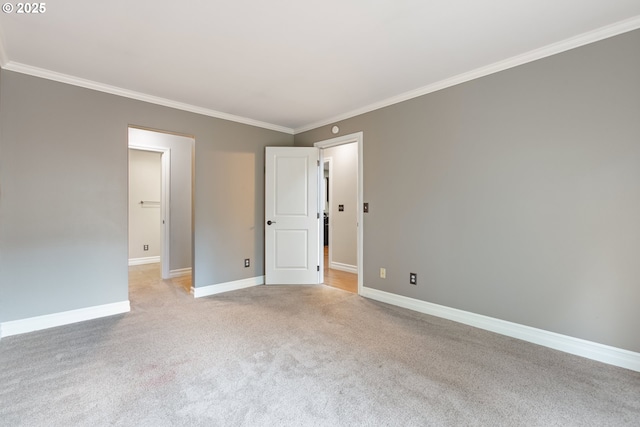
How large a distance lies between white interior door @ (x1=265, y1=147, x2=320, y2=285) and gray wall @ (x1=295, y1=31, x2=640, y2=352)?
1.28m

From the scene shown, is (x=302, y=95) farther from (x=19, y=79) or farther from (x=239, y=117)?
(x=19, y=79)

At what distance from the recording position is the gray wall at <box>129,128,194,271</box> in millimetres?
4754

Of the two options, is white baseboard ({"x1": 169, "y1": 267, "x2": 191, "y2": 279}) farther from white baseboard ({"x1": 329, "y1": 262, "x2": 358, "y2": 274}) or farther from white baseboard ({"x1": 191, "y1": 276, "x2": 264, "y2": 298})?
white baseboard ({"x1": 329, "y1": 262, "x2": 358, "y2": 274})

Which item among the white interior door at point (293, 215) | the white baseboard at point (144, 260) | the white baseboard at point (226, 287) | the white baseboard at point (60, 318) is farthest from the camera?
the white baseboard at point (144, 260)

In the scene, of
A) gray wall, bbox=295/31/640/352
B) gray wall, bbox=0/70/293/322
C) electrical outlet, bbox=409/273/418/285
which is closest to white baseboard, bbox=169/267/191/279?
gray wall, bbox=0/70/293/322

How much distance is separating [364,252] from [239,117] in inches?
99.4

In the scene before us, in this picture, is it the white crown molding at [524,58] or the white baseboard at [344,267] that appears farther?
the white baseboard at [344,267]

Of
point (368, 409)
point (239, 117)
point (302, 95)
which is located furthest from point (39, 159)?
point (368, 409)

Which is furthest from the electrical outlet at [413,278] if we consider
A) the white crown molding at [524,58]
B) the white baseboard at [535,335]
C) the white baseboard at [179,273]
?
the white baseboard at [179,273]

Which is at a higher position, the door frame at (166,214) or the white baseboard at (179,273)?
the door frame at (166,214)

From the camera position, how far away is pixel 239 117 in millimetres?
4062

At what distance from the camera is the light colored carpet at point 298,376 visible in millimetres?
1556

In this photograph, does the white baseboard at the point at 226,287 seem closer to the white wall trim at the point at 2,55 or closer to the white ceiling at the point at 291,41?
the white ceiling at the point at 291,41

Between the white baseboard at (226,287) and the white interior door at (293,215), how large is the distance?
16 cm
